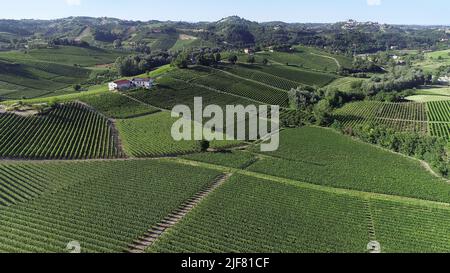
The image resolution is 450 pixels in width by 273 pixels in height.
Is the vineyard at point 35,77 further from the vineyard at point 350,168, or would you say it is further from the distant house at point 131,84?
the vineyard at point 350,168

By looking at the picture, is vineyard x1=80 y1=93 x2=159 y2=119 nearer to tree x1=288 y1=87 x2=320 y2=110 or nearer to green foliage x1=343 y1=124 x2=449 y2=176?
tree x1=288 y1=87 x2=320 y2=110

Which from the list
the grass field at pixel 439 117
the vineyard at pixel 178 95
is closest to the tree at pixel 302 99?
the vineyard at pixel 178 95

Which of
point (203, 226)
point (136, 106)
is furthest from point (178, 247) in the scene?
point (136, 106)

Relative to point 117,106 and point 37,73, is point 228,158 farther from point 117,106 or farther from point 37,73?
point 37,73

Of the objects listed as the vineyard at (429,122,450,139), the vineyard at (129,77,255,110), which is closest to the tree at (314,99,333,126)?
the vineyard at (129,77,255,110)

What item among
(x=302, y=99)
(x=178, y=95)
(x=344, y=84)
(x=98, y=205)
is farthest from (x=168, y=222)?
(x=344, y=84)
